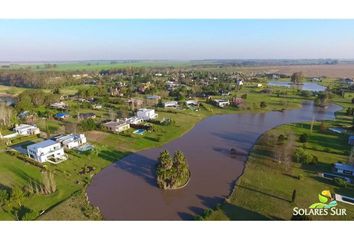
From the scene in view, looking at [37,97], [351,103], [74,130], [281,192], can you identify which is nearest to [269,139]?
[281,192]

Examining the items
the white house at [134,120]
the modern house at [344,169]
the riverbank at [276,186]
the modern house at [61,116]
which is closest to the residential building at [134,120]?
the white house at [134,120]

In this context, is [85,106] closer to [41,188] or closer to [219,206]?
[41,188]

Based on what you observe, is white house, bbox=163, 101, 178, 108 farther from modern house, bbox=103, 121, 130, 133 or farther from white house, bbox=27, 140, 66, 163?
white house, bbox=27, 140, 66, 163

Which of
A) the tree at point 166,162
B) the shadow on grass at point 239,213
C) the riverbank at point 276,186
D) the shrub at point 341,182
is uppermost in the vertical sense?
the tree at point 166,162

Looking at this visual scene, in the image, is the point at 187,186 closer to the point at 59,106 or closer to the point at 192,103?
the point at 192,103

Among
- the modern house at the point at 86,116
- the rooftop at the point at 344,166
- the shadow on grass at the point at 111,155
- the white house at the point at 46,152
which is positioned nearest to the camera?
the rooftop at the point at 344,166

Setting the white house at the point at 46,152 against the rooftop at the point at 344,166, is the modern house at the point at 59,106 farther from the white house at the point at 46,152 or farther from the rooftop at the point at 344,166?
the rooftop at the point at 344,166

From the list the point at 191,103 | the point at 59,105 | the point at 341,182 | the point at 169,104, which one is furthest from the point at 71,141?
the point at 191,103
